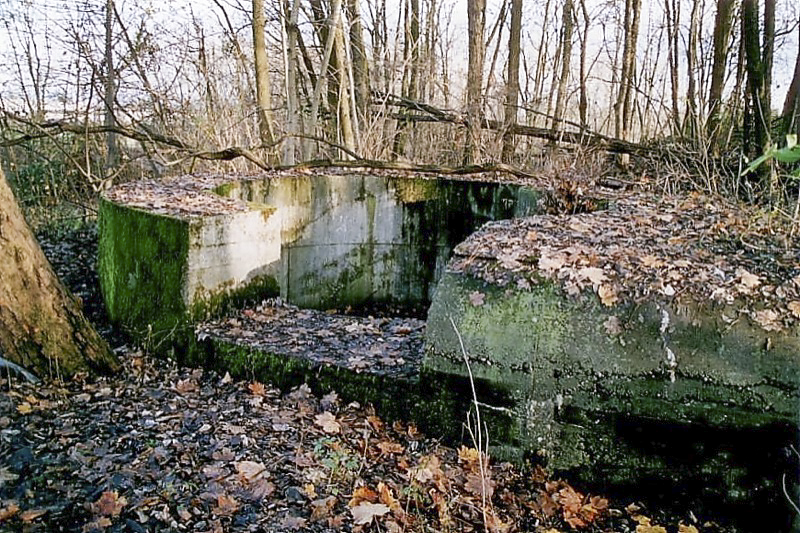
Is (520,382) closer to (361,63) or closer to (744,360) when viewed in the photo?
(744,360)

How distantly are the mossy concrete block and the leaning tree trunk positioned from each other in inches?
87.8

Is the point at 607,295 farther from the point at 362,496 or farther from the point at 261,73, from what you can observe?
the point at 261,73

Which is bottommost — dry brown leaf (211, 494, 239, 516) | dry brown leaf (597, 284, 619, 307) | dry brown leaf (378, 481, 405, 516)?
dry brown leaf (378, 481, 405, 516)

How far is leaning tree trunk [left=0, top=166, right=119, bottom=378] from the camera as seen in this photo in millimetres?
3584

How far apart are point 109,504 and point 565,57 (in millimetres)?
12367

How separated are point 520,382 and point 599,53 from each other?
497 inches

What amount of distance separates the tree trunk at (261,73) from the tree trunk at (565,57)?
5.93 m

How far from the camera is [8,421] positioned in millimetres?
3412

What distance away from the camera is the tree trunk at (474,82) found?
9.70 meters

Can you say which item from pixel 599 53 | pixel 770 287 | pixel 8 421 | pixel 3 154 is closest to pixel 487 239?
pixel 770 287

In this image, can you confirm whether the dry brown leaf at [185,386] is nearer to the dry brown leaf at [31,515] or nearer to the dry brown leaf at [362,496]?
→ the dry brown leaf at [31,515]

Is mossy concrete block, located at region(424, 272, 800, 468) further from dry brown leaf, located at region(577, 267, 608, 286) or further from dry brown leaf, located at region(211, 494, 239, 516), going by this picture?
dry brown leaf, located at region(211, 494, 239, 516)

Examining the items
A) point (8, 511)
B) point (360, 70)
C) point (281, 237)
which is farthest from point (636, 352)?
point (360, 70)

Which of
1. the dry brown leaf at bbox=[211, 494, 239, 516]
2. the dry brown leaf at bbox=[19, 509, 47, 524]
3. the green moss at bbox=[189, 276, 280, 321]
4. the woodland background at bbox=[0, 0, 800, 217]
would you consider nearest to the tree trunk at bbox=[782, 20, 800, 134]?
the woodland background at bbox=[0, 0, 800, 217]
